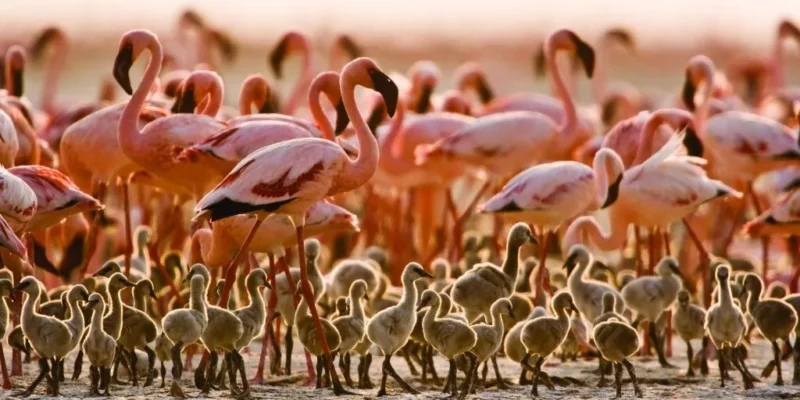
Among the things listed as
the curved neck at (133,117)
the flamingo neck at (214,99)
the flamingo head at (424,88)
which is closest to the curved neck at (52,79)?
the flamingo head at (424,88)

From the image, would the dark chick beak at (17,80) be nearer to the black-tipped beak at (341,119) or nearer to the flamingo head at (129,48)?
the flamingo head at (129,48)

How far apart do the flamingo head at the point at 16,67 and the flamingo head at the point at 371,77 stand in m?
4.58

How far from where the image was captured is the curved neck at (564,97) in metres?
12.6

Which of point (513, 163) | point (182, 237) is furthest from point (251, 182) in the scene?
point (182, 237)

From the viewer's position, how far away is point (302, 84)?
1409 centimetres

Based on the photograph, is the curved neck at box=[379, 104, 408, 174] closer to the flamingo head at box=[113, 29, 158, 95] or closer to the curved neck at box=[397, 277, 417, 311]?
the flamingo head at box=[113, 29, 158, 95]

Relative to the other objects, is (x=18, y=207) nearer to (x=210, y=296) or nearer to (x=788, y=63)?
(x=210, y=296)

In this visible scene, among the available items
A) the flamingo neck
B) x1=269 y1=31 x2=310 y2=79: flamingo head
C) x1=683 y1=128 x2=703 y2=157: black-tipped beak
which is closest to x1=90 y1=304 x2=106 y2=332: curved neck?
the flamingo neck

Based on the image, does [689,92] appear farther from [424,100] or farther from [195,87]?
[195,87]

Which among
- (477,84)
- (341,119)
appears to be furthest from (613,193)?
(477,84)

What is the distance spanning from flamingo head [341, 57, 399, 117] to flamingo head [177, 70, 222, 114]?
5.27 feet

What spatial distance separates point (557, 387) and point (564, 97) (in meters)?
4.49

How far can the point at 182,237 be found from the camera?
13.1 m

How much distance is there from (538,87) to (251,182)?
27.7 metres
